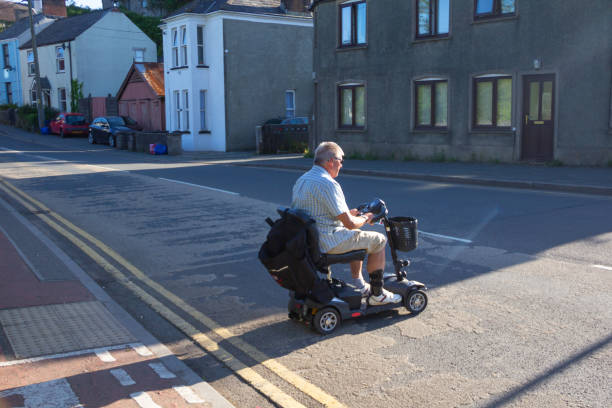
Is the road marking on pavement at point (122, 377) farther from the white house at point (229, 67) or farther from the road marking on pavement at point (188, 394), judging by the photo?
the white house at point (229, 67)

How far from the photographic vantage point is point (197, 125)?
3375 centimetres

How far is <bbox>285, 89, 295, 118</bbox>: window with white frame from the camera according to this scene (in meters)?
36.0

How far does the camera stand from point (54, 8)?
201ft

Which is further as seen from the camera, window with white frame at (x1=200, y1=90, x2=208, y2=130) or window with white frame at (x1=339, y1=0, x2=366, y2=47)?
window with white frame at (x1=200, y1=90, x2=208, y2=130)

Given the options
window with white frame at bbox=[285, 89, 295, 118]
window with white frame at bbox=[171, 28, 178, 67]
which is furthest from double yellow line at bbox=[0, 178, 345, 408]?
window with white frame at bbox=[285, 89, 295, 118]

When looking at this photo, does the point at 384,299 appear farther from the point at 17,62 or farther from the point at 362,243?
the point at 17,62

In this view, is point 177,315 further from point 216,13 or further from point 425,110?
point 216,13

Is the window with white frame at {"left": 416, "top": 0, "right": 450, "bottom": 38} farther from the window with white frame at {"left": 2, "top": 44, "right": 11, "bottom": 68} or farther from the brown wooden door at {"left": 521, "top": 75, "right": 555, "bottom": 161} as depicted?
the window with white frame at {"left": 2, "top": 44, "right": 11, "bottom": 68}

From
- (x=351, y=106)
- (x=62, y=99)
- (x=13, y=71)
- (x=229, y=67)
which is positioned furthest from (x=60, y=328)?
(x=13, y=71)

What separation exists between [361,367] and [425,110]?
19.2 metres

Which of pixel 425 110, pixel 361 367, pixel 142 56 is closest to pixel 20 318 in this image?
pixel 361 367

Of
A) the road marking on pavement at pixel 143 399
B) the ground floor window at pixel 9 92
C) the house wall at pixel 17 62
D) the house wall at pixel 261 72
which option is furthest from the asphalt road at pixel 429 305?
the ground floor window at pixel 9 92

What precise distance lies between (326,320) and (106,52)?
4860 centimetres

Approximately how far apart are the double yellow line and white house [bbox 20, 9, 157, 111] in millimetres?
42350
